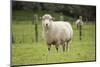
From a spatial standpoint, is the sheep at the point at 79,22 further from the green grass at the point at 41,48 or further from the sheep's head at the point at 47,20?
the sheep's head at the point at 47,20

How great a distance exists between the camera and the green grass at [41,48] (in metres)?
2.50

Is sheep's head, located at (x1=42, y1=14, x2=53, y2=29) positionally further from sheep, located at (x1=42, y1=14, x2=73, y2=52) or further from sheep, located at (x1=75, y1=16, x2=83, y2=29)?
sheep, located at (x1=75, y1=16, x2=83, y2=29)

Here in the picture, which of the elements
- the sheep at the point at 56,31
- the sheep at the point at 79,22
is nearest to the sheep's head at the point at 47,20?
the sheep at the point at 56,31

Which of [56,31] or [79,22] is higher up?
[79,22]

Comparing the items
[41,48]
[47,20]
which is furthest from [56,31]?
[41,48]

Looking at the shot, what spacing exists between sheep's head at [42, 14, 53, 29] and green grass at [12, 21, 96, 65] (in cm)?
8

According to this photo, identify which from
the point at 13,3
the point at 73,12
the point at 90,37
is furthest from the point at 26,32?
the point at 90,37

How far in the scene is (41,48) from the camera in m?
2.62

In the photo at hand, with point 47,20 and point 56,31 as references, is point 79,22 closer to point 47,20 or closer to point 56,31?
point 56,31

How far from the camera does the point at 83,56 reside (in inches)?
112

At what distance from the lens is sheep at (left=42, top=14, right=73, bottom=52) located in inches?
104

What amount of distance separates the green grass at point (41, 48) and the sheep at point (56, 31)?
60 mm

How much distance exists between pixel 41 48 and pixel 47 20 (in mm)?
367

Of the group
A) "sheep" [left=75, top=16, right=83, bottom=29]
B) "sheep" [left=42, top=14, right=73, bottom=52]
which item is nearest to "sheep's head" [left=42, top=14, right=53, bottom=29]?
"sheep" [left=42, top=14, right=73, bottom=52]
